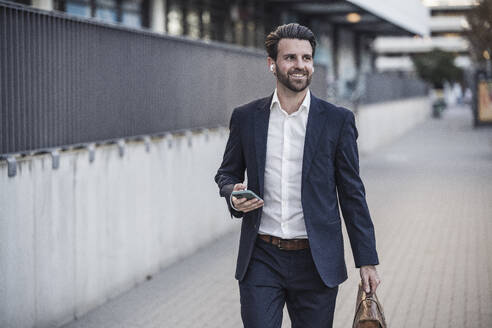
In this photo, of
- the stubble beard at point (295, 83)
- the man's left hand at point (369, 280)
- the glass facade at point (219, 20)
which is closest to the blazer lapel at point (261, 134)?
the stubble beard at point (295, 83)

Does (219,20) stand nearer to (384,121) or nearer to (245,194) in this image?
(384,121)

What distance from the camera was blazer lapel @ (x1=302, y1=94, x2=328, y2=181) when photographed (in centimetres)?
347

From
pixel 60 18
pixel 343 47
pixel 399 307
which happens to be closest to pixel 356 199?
pixel 399 307

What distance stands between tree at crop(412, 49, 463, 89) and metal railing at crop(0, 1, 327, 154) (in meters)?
53.3

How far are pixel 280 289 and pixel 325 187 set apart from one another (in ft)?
1.71

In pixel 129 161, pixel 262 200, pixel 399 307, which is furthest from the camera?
pixel 129 161

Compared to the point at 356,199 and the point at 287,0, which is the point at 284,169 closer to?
the point at 356,199

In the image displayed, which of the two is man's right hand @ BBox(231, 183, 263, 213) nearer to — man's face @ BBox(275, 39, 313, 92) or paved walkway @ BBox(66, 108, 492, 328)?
man's face @ BBox(275, 39, 313, 92)

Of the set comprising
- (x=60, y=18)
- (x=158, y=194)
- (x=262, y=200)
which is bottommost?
(x=158, y=194)

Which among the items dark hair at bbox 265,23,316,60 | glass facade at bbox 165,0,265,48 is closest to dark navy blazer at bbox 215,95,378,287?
dark hair at bbox 265,23,316,60

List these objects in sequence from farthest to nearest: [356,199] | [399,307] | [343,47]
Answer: [343,47] < [399,307] < [356,199]

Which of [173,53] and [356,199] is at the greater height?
[173,53]

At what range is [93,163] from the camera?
6.80 metres

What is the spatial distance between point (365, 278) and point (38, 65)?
147 inches
